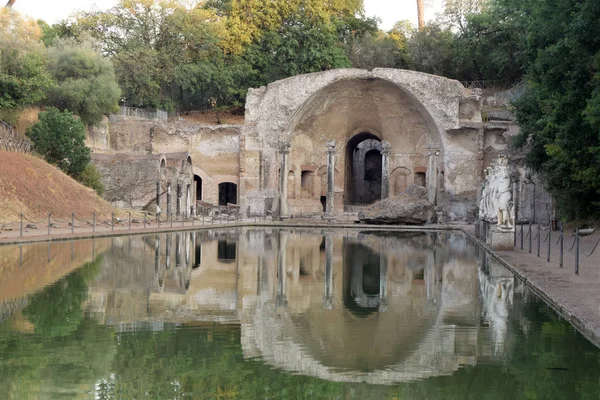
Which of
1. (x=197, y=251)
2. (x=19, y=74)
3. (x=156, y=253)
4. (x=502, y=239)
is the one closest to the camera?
(x=156, y=253)

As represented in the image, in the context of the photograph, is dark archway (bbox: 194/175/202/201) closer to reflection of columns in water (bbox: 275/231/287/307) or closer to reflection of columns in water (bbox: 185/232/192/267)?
reflection of columns in water (bbox: 185/232/192/267)

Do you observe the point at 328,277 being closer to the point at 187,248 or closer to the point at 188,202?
the point at 187,248

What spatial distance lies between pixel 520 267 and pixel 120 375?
37.7 ft

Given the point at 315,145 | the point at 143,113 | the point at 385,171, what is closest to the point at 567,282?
the point at 385,171

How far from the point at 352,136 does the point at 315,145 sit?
2.80 meters

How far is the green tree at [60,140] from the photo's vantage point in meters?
37.8

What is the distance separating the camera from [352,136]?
53.1 meters

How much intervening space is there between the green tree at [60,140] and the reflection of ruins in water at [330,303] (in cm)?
1899

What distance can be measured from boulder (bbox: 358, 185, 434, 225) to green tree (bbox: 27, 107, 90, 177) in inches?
580

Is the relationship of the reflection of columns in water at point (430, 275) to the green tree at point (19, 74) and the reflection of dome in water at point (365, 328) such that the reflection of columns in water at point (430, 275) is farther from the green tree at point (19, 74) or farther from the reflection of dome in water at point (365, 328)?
the green tree at point (19, 74)

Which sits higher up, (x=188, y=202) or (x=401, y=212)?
(x=188, y=202)

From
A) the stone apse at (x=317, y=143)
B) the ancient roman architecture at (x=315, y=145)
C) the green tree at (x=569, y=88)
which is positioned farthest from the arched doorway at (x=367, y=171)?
the green tree at (x=569, y=88)

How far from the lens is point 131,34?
58.2 metres

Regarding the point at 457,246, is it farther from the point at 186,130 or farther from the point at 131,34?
the point at 131,34
